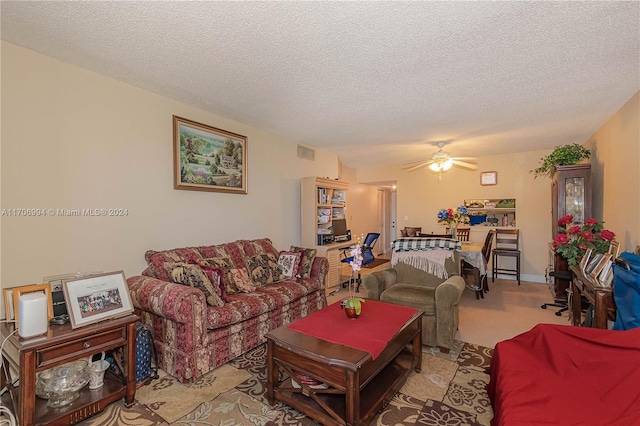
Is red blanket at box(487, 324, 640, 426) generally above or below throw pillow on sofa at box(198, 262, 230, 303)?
below

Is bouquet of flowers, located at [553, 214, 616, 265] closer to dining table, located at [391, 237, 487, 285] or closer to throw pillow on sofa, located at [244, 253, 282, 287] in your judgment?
dining table, located at [391, 237, 487, 285]

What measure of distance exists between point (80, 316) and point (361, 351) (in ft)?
5.92

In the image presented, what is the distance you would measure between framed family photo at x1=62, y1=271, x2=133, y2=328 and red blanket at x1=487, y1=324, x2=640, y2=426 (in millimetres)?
2431

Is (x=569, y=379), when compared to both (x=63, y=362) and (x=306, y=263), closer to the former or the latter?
(x=306, y=263)

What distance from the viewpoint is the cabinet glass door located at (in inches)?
168

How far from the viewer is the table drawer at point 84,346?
Answer: 1.75 m

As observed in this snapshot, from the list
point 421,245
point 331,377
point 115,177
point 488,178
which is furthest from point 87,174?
point 488,178

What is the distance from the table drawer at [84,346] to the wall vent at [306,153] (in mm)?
3814

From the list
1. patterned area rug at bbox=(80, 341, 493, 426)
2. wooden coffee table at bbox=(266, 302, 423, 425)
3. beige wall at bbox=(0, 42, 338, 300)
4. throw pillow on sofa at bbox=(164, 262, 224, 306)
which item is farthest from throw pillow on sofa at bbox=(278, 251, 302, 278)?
wooden coffee table at bbox=(266, 302, 423, 425)

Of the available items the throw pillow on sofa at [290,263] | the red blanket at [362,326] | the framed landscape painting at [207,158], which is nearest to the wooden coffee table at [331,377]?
the red blanket at [362,326]

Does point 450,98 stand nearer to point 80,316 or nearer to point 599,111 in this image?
point 599,111

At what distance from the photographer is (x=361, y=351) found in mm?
1827

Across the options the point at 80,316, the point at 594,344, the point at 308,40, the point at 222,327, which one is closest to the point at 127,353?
the point at 80,316

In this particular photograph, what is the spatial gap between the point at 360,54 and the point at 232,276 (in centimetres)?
247
